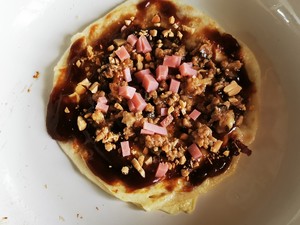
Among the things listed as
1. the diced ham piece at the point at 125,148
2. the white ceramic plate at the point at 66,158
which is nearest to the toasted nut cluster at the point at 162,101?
the diced ham piece at the point at 125,148

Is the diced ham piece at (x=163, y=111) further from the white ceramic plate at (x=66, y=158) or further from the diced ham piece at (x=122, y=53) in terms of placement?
the white ceramic plate at (x=66, y=158)

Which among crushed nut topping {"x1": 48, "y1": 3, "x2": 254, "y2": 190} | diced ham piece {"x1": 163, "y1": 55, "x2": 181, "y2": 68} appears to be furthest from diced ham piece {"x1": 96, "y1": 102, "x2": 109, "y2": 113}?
diced ham piece {"x1": 163, "y1": 55, "x2": 181, "y2": 68}

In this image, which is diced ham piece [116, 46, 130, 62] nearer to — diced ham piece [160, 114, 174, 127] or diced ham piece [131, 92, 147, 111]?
diced ham piece [131, 92, 147, 111]

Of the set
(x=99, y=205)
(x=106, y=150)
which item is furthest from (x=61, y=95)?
(x=99, y=205)

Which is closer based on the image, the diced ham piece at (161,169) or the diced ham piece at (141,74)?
the diced ham piece at (161,169)

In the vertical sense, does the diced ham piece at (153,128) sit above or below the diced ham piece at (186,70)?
below

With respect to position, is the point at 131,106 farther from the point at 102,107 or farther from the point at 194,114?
the point at 194,114

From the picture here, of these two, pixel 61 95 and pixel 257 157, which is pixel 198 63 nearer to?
pixel 257 157
